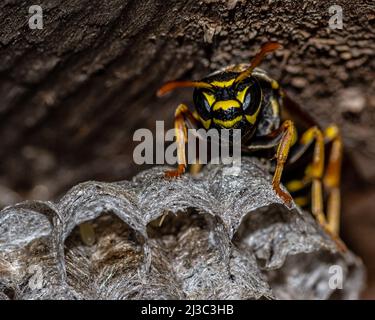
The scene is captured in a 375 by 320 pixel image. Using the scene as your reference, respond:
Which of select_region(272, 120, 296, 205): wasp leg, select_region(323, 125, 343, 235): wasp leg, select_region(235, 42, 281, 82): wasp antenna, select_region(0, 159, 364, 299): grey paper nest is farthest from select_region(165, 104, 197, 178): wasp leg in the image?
select_region(323, 125, 343, 235): wasp leg

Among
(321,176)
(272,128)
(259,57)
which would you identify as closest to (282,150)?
(272,128)

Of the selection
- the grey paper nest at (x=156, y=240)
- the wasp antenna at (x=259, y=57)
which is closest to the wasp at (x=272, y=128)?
the wasp antenna at (x=259, y=57)

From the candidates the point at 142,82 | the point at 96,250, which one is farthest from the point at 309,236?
the point at 142,82

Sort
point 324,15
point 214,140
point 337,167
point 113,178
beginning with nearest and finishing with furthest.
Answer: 1. point 324,15
2. point 214,140
3. point 337,167
4. point 113,178

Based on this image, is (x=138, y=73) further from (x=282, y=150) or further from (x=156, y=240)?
(x=156, y=240)

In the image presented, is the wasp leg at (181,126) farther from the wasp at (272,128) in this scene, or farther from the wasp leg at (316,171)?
the wasp leg at (316,171)
